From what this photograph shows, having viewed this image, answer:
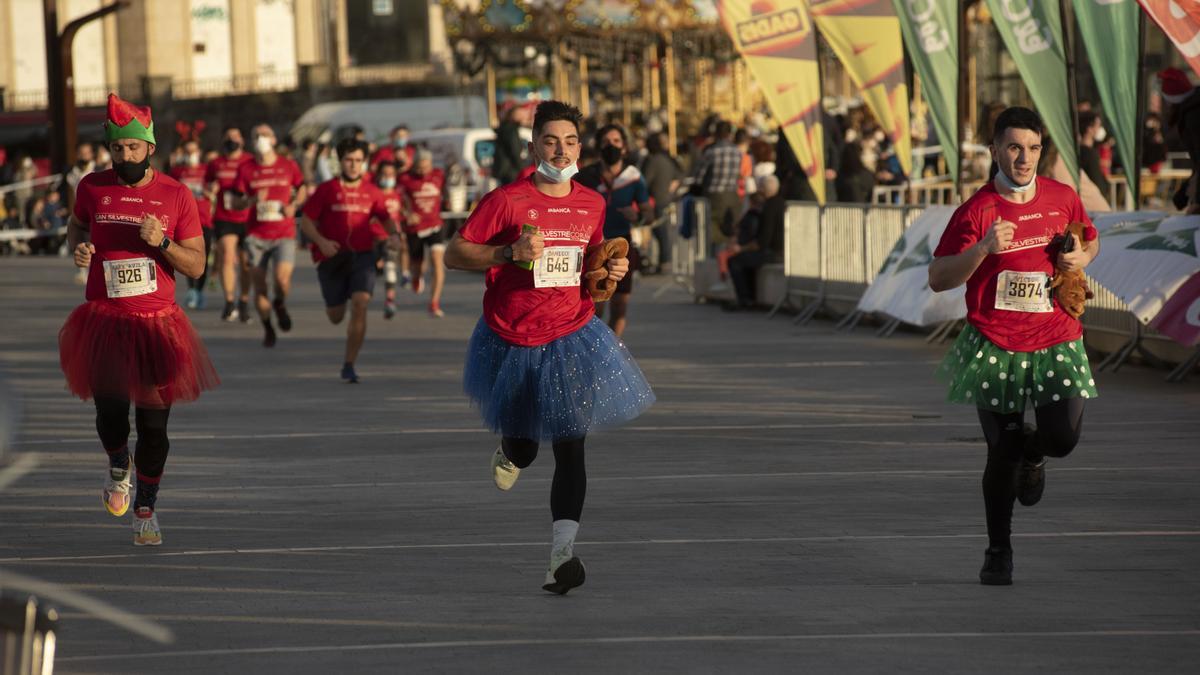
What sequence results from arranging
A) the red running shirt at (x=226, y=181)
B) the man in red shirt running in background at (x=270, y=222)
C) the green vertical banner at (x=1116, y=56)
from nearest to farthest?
the green vertical banner at (x=1116, y=56) → the man in red shirt running in background at (x=270, y=222) → the red running shirt at (x=226, y=181)

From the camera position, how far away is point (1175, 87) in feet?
44.3

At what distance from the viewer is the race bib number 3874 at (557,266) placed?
8.04 m

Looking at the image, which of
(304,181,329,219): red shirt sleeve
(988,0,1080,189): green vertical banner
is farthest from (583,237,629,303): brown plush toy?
(304,181,329,219): red shirt sleeve

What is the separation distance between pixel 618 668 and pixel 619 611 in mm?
885

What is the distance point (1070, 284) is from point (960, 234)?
421 millimetres

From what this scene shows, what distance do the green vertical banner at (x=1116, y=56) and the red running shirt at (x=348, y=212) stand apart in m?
5.35

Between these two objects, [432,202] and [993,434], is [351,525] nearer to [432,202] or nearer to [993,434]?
[993,434]

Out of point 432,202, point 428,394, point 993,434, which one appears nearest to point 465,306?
point 432,202

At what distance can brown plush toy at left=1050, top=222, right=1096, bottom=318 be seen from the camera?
25.5 ft

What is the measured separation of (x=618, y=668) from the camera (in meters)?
6.58

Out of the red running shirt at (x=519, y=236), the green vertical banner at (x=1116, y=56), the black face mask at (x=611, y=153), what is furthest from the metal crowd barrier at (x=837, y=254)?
the red running shirt at (x=519, y=236)

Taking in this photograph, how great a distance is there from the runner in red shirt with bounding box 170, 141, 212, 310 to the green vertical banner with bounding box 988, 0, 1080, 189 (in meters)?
9.46

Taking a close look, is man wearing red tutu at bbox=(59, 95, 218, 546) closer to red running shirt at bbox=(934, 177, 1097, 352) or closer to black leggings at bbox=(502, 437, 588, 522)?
black leggings at bbox=(502, 437, 588, 522)

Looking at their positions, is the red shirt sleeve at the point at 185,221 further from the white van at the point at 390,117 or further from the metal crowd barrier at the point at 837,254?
the white van at the point at 390,117
